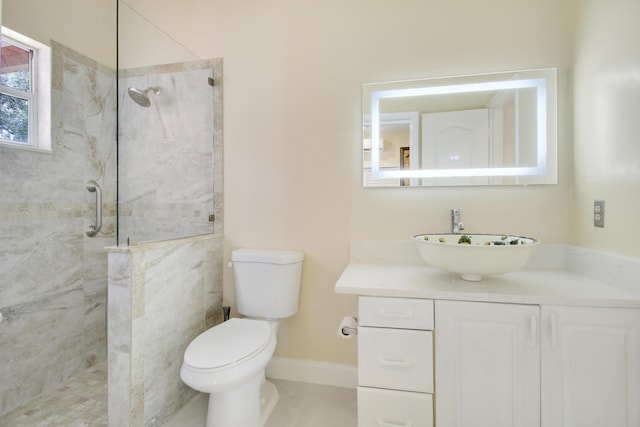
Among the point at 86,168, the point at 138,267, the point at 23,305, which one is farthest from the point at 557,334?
the point at 86,168

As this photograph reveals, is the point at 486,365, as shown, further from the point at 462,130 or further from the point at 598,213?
the point at 462,130

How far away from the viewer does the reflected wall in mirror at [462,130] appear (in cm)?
160

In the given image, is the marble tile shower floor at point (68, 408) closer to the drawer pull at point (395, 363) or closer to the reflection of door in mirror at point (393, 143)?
the drawer pull at point (395, 363)

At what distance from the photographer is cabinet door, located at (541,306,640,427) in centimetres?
106

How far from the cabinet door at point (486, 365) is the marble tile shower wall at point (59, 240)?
2.17m

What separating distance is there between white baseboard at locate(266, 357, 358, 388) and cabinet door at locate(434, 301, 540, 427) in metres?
0.74

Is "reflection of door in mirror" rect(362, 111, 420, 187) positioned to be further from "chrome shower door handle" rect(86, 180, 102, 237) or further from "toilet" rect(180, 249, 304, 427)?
"chrome shower door handle" rect(86, 180, 102, 237)

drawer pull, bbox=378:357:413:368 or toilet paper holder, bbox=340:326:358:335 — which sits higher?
toilet paper holder, bbox=340:326:358:335

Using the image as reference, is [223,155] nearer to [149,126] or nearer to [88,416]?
[149,126]

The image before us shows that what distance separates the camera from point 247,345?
139 cm

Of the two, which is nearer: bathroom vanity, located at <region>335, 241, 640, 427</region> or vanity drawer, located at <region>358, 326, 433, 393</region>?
bathroom vanity, located at <region>335, 241, 640, 427</region>

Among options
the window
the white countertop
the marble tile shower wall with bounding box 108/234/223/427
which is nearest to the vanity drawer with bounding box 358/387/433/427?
the white countertop

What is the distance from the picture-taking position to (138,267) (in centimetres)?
134

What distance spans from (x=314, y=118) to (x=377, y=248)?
894 mm
